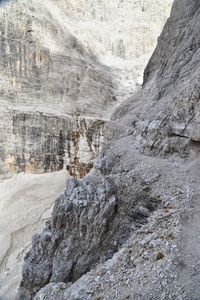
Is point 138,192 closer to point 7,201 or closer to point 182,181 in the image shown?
point 182,181

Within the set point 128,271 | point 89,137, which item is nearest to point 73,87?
point 89,137

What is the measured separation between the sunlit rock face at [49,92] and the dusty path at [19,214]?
134 centimetres

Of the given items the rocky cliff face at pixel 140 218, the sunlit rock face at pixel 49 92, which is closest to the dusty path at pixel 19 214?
the sunlit rock face at pixel 49 92

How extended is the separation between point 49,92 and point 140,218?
58.0ft

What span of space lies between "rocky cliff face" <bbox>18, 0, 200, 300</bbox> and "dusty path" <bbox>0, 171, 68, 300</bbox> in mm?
3675

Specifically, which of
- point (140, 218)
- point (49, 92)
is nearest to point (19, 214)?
point (140, 218)

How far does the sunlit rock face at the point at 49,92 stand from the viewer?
2033 centimetres

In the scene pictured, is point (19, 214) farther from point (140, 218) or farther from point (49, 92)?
point (49, 92)

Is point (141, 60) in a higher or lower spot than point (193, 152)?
higher

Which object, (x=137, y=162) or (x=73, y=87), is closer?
(x=137, y=162)

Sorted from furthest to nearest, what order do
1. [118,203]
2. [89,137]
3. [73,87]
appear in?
[73,87] < [89,137] < [118,203]

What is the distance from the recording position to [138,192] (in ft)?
26.3

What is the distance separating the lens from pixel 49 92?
23.0 m

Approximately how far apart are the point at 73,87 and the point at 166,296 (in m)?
21.0
